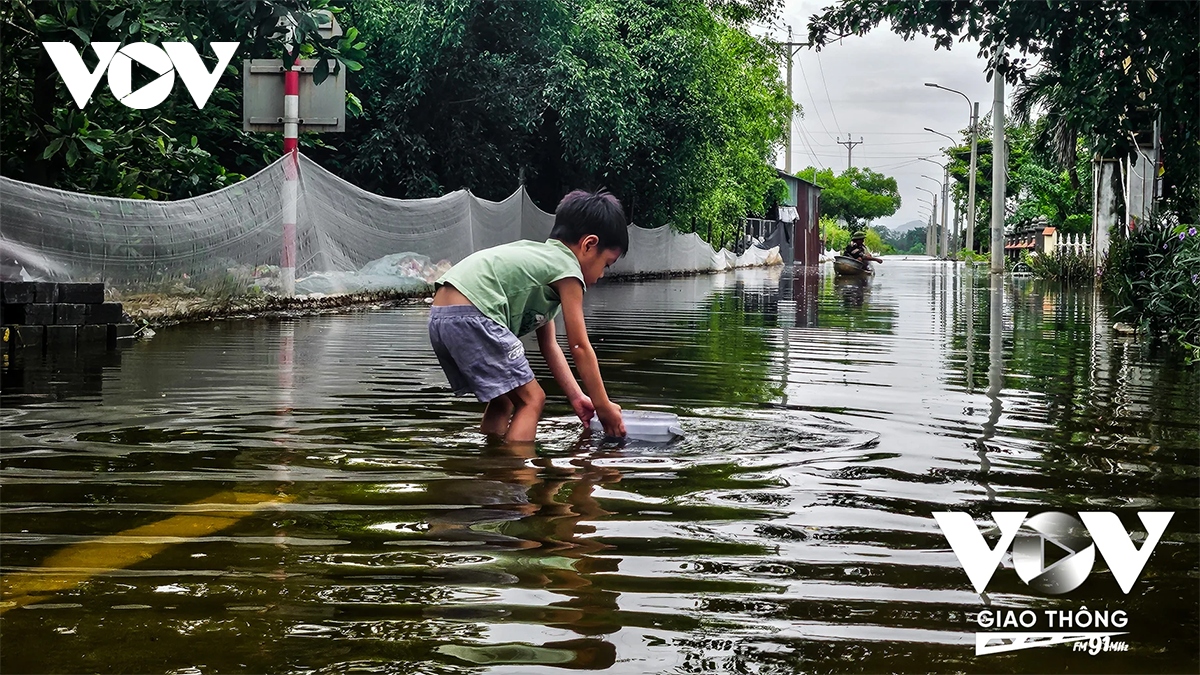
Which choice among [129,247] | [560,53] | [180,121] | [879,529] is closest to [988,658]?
[879,529]

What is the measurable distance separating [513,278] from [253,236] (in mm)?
9520

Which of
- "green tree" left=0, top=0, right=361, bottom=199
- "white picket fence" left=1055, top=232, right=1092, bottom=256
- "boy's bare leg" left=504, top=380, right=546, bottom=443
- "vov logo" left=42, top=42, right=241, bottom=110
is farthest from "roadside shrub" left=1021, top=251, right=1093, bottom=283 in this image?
"boy's bare leg" left=504, top=380, right=546, bottom=443

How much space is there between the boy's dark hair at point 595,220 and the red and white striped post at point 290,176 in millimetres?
10265

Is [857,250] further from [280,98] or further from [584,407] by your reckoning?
[584,407]

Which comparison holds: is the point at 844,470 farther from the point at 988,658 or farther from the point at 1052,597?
the point at 988,658

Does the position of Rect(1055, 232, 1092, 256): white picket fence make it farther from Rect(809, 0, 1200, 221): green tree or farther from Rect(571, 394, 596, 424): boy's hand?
Rect(571, 394, 596, 424): boy's hand

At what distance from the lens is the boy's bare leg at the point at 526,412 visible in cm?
536

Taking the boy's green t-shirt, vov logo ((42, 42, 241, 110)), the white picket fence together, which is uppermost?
vov logo ((42, 42, 241, 110))

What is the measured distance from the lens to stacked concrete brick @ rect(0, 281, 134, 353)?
9492 mm

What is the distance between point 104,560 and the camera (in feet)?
10.8

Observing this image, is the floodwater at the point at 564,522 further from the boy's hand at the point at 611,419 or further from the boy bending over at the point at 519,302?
the boy bending over at the point at 519,302

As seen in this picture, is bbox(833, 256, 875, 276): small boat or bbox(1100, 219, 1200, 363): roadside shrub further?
bbox(833, 256, 875, 276): small boat

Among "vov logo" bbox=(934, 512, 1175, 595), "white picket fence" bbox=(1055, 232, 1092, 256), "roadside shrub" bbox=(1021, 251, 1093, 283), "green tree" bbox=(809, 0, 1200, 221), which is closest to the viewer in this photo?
"vov logo" bbox=(934, 512, 1175, 595)

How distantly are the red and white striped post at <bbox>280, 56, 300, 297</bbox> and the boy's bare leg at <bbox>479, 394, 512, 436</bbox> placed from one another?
32.9 ft
